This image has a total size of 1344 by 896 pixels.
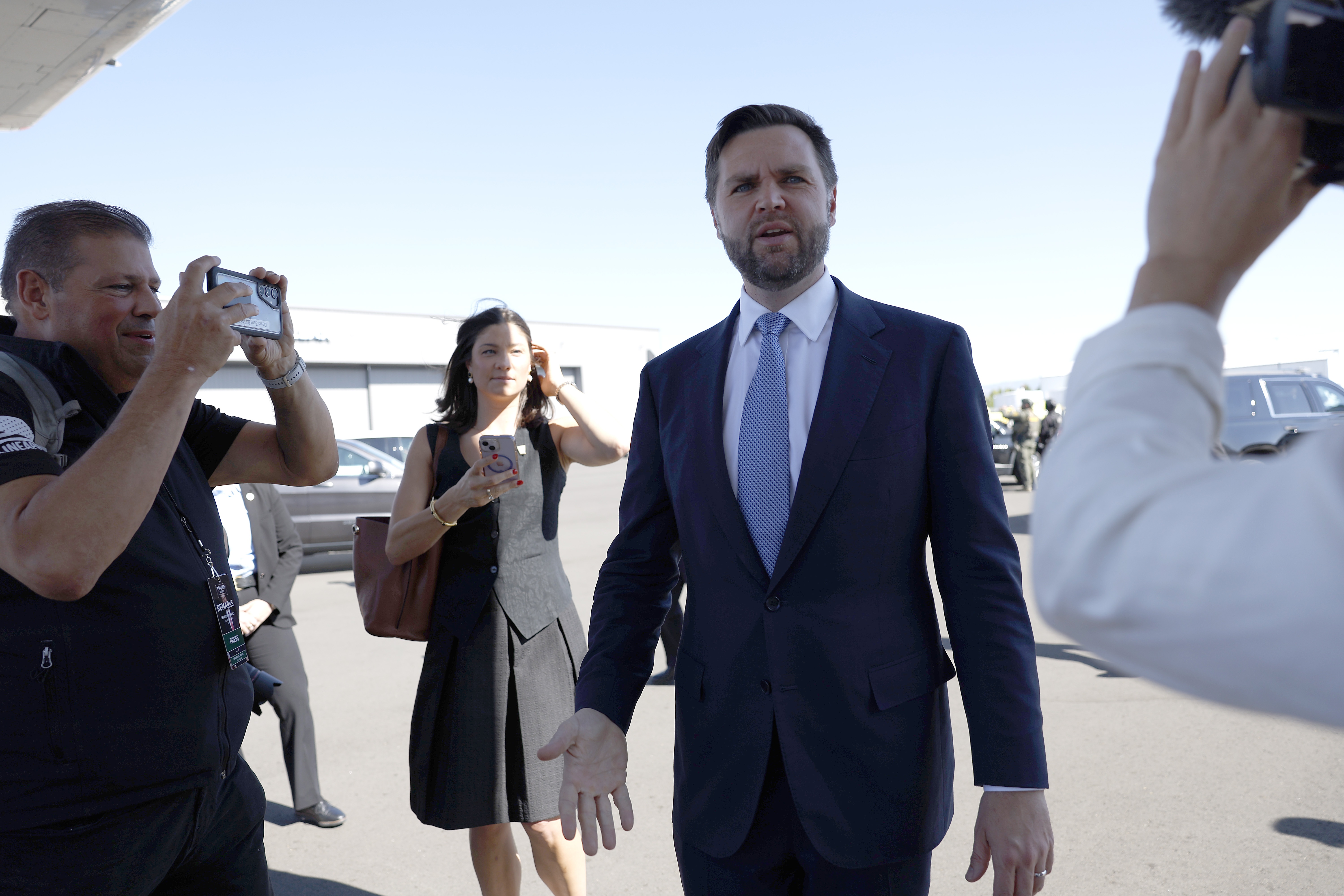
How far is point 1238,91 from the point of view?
68cm

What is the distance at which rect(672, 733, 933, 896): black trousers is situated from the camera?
185 cm

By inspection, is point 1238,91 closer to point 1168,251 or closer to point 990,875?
point 1168,251

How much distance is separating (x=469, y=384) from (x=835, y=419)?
7.05ft

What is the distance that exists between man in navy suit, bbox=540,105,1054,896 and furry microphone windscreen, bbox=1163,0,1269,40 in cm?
112

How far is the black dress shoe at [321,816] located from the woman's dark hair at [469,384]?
2.16m

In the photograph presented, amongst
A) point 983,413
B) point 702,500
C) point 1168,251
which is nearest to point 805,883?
point 702,500

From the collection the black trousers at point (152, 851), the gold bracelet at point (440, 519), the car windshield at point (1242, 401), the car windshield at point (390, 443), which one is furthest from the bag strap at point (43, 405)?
the car windshield at point (1242, 401)

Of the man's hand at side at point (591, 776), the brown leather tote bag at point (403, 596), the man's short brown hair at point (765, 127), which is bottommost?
the man's hand at side at point (591, 776)

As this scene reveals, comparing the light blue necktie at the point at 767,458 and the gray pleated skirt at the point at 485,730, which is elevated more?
the light blue necktie at the point at 767,458

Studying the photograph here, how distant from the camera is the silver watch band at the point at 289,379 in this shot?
2.35 meters

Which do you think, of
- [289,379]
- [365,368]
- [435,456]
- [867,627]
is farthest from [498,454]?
[365,368]

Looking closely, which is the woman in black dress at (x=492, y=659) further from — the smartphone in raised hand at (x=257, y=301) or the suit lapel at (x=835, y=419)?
the suit lapel at (x=835, y=419)

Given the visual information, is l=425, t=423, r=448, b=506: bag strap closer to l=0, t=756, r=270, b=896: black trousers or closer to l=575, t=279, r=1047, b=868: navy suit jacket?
l=0, t=756, r=270, b=896: black trousers

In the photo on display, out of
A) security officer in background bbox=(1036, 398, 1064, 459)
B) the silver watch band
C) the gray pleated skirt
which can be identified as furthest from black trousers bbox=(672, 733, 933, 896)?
security officer in background bbox=(1036, 398, 1064, 459)
